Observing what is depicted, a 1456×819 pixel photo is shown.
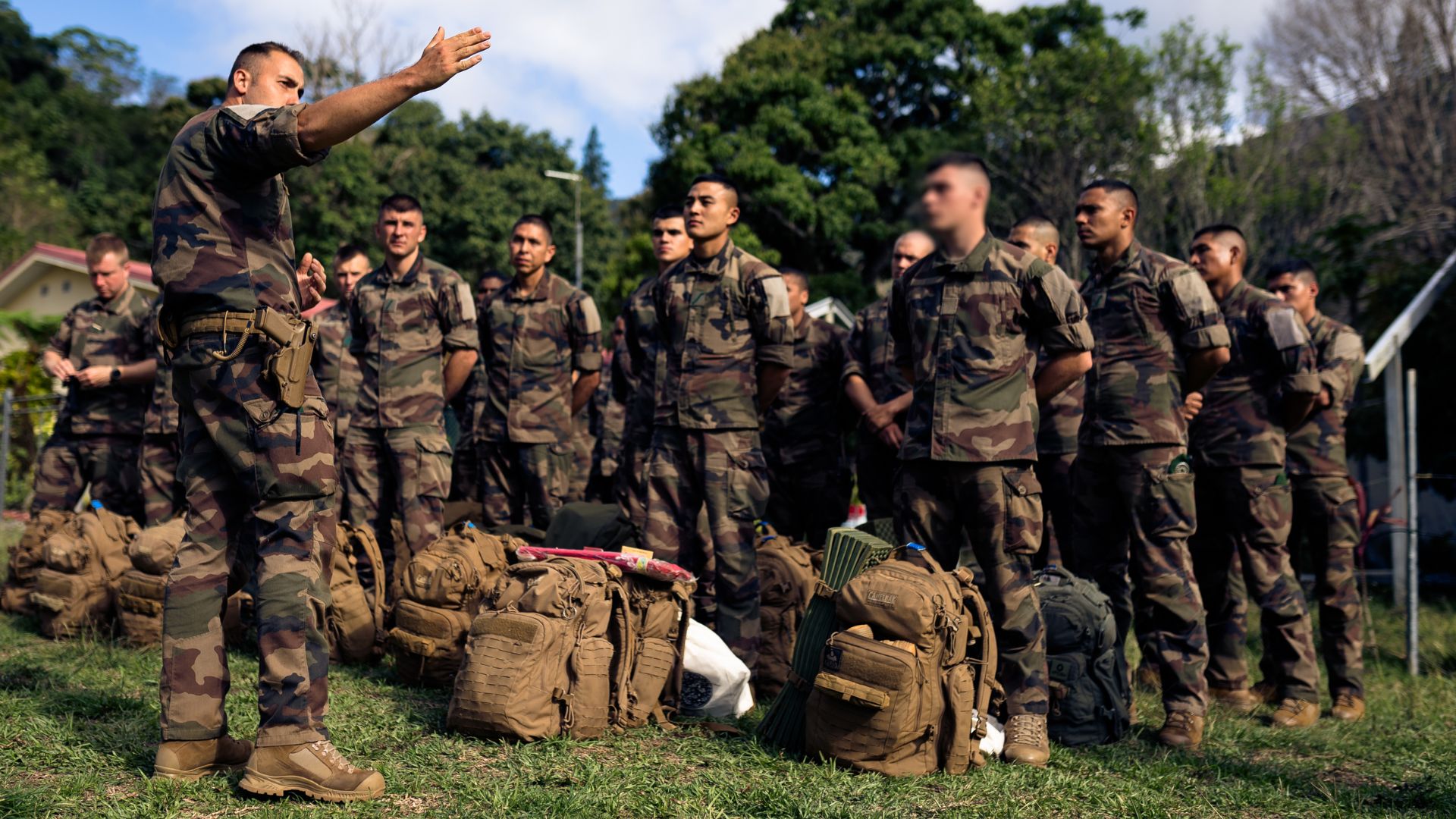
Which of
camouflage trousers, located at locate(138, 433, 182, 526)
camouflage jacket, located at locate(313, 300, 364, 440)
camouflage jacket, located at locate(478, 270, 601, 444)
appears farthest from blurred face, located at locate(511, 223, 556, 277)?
camouflage trousers, located at locate(138, 433, 182, 526)

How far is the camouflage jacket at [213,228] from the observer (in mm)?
3428

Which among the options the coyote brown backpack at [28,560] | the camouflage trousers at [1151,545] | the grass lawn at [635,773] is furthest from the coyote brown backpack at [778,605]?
the coyote brown backpack at [28,560]

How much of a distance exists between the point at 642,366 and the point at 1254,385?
3589 mm

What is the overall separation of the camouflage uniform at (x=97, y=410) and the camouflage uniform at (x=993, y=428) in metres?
5.57

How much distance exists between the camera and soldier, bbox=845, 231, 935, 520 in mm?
6586

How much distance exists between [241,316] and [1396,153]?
25860 mm

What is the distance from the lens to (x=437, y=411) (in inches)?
253

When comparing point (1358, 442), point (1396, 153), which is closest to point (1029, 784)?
point (1358, 442)

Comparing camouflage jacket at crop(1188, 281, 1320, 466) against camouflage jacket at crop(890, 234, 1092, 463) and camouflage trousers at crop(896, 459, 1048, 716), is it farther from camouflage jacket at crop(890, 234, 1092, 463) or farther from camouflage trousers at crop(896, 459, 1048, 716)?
camouflage trousers at crop(896, 459, 1048, 716)

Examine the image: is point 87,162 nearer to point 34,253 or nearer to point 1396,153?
point 34,253

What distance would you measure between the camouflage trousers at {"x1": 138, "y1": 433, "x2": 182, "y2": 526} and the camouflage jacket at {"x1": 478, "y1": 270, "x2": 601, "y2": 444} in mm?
2001

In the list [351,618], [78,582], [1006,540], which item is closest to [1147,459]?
[1006,540]

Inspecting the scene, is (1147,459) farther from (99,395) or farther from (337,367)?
(99,395)

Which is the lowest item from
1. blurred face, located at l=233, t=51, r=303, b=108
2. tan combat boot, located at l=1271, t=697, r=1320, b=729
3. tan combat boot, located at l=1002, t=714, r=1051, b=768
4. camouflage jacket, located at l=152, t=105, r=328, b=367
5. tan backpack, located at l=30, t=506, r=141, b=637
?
tan combat boot, located at l=1271, t=697, r=1320, b=729
